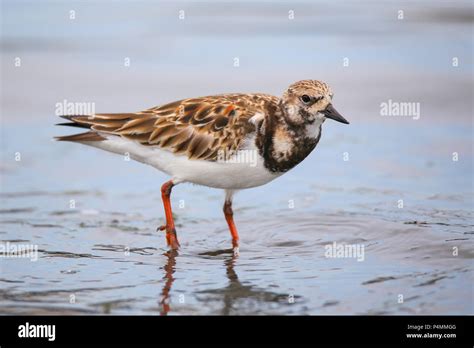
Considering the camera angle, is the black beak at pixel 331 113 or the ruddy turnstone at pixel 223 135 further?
the ruddy turnstone at pixel 223 135

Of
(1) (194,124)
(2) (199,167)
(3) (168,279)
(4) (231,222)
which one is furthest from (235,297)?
(1) (194,124)

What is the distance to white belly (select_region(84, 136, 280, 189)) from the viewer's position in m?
8.40

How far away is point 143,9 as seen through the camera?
21906 millimetres

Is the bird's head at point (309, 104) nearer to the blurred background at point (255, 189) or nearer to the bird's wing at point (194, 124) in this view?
the bird's wing at point (194, 124)

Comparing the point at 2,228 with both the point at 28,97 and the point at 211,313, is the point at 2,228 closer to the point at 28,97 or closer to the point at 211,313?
the point at 211,313

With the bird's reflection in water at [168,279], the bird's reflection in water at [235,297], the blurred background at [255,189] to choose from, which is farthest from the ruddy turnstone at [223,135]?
the bird's reflection in water at [235,297]

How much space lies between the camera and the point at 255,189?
36.9 feet

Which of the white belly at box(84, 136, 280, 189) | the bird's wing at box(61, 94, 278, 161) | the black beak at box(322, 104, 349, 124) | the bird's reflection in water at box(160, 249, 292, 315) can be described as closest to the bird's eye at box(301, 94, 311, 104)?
the black beak at box(322, 104, 349, 124)

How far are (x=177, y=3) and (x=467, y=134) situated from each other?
11391mm

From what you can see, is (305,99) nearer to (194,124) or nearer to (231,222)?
(194,124)

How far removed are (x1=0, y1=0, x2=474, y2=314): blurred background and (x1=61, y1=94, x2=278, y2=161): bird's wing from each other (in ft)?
3.59

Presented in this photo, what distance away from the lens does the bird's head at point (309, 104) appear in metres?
8.20

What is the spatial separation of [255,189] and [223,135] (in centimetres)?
284
